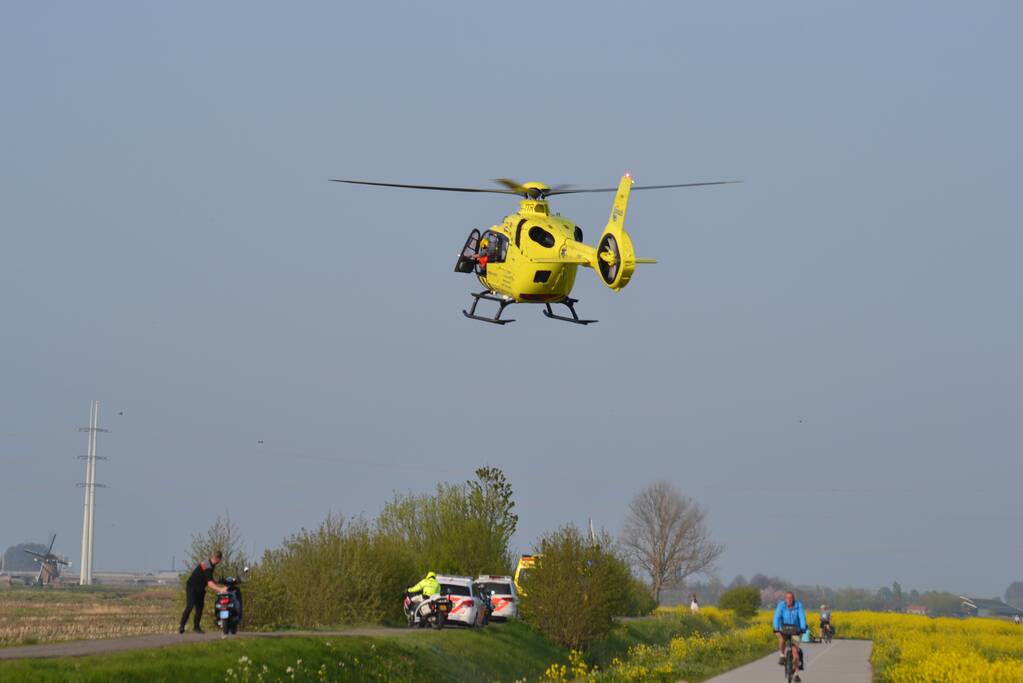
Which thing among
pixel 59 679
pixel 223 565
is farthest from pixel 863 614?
pixel 59 679

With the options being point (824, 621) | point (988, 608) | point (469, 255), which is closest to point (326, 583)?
point (469, 255)

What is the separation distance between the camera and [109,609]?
68.8 metres

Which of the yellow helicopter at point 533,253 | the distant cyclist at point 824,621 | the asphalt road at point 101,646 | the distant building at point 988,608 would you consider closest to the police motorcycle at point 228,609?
the asphalt road at point 101,646

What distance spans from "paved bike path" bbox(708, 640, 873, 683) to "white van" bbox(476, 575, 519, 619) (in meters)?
8.80

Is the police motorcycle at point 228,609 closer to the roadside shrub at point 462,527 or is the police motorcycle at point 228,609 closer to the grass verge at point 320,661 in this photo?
the grass verge at point 320,661

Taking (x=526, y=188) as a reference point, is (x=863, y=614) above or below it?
below

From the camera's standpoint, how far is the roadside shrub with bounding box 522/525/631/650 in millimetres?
46688

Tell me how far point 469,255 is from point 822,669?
14.9m

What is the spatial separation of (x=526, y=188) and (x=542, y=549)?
1693 cm

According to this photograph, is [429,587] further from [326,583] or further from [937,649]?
[937,649]

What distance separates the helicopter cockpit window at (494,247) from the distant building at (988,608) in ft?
389

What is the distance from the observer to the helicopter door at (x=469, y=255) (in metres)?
36.4

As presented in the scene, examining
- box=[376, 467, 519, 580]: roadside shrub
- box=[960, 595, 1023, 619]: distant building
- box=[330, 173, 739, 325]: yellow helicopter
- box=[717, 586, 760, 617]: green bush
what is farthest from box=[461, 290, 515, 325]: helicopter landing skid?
box=[960, 595, 1023, 619]: distant building

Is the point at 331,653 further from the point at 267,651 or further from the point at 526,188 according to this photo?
the point at 526,188
